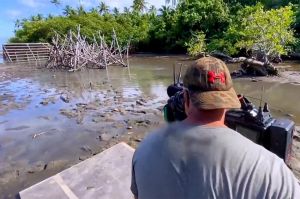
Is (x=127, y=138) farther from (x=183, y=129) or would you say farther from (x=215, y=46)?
(x=215, y=46)

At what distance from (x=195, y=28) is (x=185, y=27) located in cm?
95

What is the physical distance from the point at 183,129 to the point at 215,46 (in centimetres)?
2106

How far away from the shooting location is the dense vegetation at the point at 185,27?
65.9ft

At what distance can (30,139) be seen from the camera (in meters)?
6.23

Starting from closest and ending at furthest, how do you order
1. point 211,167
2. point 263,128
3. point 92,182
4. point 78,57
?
1. point 211,167
2. point 263,128
3. point 92,182
4. point 78,57

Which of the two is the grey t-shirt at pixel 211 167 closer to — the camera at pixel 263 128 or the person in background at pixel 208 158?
the person in background at pixel 208 158

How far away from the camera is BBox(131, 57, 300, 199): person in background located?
1232 mm

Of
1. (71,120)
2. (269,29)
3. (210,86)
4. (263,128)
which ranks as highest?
(269,29)

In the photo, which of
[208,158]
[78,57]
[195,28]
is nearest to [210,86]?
[208,158]

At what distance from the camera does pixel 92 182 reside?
3811 millimetres

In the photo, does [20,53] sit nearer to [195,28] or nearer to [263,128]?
[195,28]

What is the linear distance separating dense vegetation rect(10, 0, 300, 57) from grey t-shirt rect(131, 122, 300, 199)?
1363 centimetres

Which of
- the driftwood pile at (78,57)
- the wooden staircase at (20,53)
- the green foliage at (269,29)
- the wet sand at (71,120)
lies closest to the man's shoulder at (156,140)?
the wet sand at (71,120)

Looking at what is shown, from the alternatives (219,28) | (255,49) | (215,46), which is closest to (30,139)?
(255,49)
